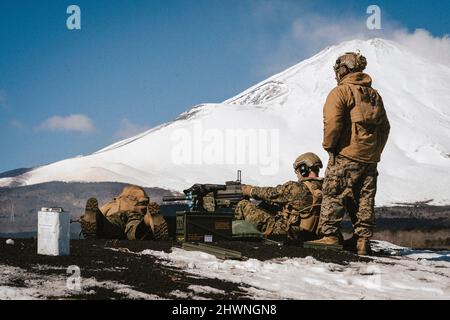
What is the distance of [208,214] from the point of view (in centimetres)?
889

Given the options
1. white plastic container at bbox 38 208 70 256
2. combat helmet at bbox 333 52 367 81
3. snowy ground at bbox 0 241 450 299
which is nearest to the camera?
snowy ground at bbox 0 241 450 299

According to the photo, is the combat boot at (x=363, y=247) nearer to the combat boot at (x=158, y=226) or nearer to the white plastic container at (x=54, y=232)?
the combat boot at (x=158, y=226)

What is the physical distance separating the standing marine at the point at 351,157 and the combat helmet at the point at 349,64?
258 millimetres

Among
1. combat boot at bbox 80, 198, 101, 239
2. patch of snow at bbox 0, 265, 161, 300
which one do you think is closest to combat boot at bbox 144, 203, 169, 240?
combat boot at bbox 80, 198, 101, 239

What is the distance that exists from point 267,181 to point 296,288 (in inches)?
1854

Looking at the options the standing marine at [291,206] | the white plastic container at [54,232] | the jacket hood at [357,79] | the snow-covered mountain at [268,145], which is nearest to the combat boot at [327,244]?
the standing marine at [291,206]

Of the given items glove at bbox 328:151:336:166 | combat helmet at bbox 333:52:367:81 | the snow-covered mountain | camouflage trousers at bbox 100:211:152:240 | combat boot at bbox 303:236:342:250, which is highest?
the snow-covered mountain

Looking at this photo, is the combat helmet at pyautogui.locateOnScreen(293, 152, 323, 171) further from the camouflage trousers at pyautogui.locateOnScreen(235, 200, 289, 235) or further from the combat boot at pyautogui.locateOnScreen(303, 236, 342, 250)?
the combat boot at pyautogui.locateOnScreen(303, 236, 342, 250)

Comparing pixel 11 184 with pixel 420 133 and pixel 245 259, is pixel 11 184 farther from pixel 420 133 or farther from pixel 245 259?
pixel 420 133

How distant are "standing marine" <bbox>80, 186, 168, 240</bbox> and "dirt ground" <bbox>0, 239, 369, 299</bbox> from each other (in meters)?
0.81

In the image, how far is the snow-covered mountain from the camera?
49.9 metres

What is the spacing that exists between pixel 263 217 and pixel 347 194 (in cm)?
189

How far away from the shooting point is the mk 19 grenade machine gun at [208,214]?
8.66m

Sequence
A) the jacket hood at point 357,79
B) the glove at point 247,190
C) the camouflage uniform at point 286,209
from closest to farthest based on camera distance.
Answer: the jacket hood at point 357,79
the camouflage uniform at point 286,209
the glove at point 247,190
